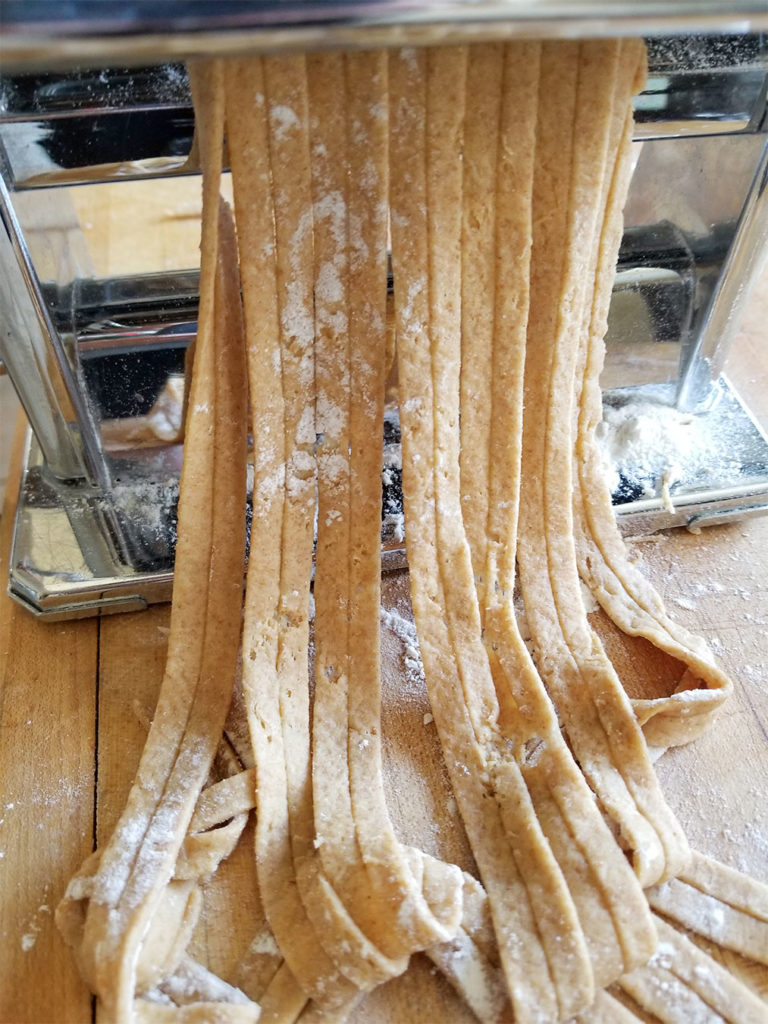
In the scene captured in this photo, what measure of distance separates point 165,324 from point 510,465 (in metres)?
0.54

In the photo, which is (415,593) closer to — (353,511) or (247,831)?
(353,511)

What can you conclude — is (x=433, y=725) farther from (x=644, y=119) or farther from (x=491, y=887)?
(x=644, y=119)

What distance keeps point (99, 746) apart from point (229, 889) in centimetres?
27

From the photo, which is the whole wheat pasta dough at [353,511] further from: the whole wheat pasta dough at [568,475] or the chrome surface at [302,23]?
the chrome surface at [302,23]

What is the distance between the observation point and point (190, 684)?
1126 mm

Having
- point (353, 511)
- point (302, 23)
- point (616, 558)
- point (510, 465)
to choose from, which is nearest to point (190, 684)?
point (353, 511)

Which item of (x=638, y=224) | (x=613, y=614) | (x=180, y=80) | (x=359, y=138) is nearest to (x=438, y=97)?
(x=359, y=138)

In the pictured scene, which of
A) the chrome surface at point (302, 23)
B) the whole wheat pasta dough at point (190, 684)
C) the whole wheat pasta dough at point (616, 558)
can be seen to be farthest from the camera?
the whole wheat pasta dough at point (616, 558)

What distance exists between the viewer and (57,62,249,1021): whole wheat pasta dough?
896 millimetres

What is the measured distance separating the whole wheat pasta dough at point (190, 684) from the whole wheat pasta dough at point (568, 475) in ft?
1.28

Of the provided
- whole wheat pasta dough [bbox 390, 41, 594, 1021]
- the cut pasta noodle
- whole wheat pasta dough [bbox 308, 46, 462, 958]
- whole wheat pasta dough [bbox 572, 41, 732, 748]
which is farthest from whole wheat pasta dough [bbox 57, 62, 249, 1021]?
whole wheat pasta dough [bbox 572, 41, 732, 748]

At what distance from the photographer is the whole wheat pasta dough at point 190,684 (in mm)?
896

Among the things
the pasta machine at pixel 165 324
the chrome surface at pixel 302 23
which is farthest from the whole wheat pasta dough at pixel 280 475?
the chrome surface at pixel 302 23

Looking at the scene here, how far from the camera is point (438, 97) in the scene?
96 cm
